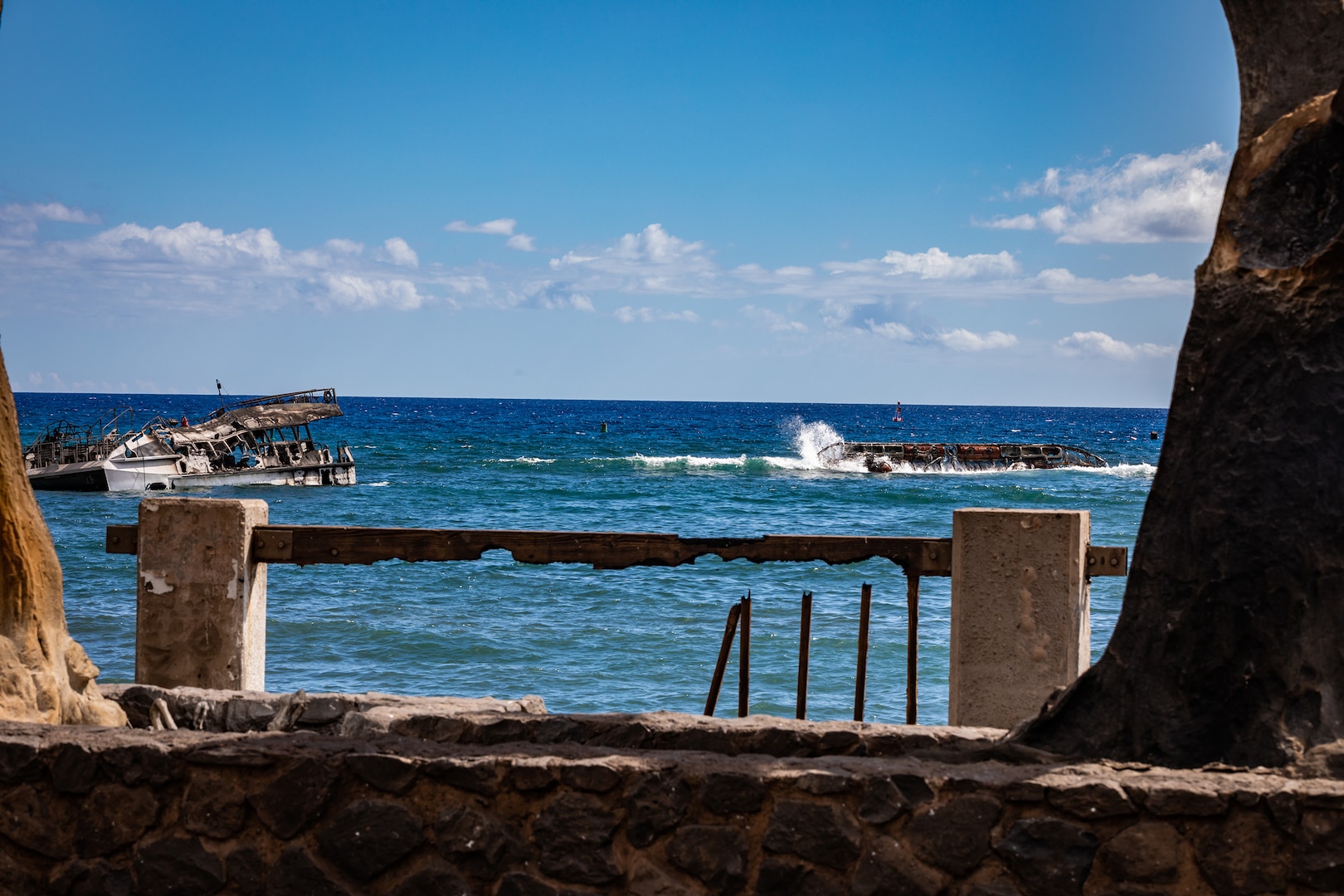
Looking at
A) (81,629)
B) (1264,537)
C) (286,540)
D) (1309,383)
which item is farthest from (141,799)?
(81,629)

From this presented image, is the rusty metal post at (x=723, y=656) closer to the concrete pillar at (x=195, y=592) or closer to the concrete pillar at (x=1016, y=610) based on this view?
the concrete pillar at (x=1016, y=610)

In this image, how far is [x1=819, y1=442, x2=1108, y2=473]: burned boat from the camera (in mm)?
48219

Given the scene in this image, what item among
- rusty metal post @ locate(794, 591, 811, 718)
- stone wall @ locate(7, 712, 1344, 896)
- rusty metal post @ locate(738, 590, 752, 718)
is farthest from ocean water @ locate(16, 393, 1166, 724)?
stone wall @ locate(7, 712, 1344, 896)

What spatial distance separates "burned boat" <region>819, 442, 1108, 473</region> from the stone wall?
147 ft

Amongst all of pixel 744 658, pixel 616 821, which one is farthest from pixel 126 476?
pixel 616 821

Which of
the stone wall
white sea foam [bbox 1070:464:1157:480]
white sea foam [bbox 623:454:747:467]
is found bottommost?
white sea foam [bbox 623:454:747:467]

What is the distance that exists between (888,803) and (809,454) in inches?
2377

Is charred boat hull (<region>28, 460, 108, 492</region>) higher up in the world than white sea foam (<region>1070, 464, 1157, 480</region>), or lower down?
lower down

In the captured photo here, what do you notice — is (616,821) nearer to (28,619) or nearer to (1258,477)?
(1258,477)

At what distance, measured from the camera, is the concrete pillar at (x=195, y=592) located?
5.34m

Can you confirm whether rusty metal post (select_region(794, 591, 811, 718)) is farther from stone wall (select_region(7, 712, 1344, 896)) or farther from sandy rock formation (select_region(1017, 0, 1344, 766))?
stone wall (select_region(7, 712, 1344, 896))

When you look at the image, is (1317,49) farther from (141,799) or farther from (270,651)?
(270,651)

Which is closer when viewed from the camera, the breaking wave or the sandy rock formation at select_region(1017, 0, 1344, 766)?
the sandy rock formation at select_region(1017, 0, 1344, 766)

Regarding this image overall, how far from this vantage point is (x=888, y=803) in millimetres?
3262
